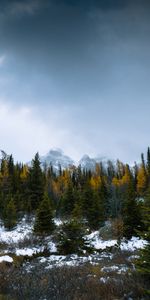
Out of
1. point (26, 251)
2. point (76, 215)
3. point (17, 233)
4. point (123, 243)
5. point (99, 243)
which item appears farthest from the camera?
point (76, 215)

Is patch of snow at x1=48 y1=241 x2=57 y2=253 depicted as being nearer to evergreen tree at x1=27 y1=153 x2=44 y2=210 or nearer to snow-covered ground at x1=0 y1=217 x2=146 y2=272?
snow-covered ground at x1=0 y1=217 x2=146 y2=272

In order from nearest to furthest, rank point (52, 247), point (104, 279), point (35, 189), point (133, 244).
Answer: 1. point (104, 279)
2. point (133, 244)
3. point (52, 247)
4. point (35, 189)

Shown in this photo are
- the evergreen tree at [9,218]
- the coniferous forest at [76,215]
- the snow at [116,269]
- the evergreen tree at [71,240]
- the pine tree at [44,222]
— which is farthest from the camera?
the evergreen tree at [9,218]

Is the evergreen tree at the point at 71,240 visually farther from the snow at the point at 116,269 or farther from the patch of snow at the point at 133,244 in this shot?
the snow at the point at 116,269

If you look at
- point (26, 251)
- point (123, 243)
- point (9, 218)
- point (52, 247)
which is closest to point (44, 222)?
point (52, 247)

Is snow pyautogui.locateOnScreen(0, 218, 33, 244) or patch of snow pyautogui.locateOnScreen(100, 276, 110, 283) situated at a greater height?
snow pyautogui.locateOnScreen(0, 218, 33, 244)

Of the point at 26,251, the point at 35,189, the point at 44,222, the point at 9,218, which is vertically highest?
the point at 35,189

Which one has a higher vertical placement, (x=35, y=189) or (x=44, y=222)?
(x=35, y=189)

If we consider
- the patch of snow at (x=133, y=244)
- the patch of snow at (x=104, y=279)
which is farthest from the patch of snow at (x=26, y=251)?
the patch of snow at (x=104, y=279)

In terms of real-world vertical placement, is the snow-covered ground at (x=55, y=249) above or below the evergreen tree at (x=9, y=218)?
below

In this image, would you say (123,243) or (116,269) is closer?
(116,269)

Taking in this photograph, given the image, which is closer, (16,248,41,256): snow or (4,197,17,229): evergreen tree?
(16,248,41,256): snow

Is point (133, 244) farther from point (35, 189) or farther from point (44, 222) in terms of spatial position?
point (35, 189)

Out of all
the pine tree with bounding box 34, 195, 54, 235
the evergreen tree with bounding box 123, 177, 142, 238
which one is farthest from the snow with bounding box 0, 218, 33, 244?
the evergreen tree with bounding box 123, 177, 142, 238
